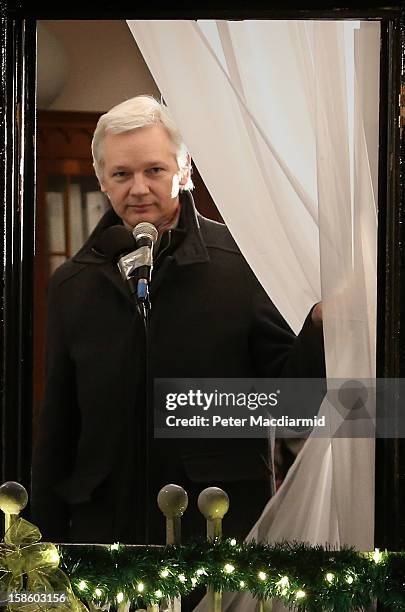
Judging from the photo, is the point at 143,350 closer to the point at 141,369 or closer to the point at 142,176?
the point at 141,369

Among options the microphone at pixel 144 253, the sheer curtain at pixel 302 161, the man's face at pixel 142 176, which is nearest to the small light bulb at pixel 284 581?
the sheer curtain at pixel 302 161

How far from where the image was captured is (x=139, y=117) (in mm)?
1881

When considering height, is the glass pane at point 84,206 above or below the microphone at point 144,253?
above

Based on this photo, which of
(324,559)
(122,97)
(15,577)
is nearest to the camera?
(15,577)

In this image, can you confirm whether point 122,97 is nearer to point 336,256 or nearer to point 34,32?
point 34,32

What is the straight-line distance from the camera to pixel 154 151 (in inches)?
74.5

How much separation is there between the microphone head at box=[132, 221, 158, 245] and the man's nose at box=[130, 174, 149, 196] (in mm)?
62

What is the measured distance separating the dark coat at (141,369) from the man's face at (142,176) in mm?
33

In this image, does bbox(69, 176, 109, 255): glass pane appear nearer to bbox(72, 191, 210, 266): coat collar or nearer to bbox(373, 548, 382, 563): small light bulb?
bbox(72, 191, 210, 266): coat collar

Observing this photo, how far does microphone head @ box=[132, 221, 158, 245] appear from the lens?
188cm

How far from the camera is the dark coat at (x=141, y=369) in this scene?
185 cm

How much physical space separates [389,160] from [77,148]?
60 cm

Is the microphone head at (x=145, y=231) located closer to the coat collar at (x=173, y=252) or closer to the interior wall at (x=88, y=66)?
the coat collar at (x=173, y=252)

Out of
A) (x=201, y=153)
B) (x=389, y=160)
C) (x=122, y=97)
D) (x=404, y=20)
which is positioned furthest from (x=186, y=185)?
(x=404, y=20)
